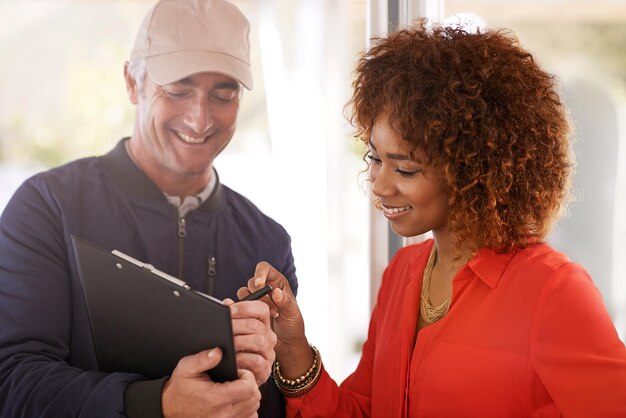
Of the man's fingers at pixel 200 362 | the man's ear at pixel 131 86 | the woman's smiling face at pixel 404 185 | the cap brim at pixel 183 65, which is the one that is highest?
the cap brim at pixel 183 65

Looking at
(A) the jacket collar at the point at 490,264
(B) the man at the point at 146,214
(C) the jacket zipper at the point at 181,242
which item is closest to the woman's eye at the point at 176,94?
(B) the man at the point at 146,214

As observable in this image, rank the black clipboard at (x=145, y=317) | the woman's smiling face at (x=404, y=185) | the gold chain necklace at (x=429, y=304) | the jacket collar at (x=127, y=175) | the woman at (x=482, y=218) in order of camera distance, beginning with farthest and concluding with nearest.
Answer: the jacket collar at (x=127, y=175) → the gold chain necklace at (x=429, y=304) → the woman's smiling face at (x=404, y=185) → the woman at (x=482, y=218) → the black clipboard at (x=145, y=317)

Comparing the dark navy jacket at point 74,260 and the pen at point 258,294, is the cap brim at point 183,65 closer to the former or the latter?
the dark navy jacket at point 74,260

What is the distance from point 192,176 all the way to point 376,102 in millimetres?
510

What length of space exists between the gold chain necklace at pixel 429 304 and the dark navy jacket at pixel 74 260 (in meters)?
A: 0.39

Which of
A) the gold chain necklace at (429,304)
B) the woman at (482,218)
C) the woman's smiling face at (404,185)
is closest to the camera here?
the woman at (482,218)

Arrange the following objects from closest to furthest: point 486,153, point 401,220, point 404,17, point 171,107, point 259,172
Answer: point 486,153 < point 401,220 < point 171,107 < point 259,172 < point 404,17

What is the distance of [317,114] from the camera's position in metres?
2.03

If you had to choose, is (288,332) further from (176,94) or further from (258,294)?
(176,94)

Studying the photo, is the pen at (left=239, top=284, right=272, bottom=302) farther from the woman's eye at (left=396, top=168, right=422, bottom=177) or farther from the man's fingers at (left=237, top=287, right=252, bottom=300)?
the woman's eye at (left=396, top=168, right=422, bottom=177)

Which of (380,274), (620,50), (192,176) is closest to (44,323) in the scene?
(192,176)

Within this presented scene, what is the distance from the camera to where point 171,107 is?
1.75m

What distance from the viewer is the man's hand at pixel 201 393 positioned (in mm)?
1383

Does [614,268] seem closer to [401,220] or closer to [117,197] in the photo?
[401,220]
